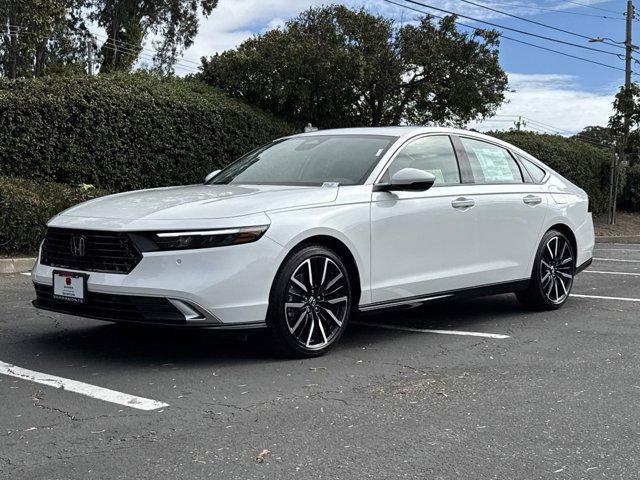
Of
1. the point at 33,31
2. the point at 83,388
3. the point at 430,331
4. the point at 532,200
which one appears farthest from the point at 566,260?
the point at 33,31

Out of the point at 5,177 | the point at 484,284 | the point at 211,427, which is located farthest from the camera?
the point at 5,177

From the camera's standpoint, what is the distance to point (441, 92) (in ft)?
75.2

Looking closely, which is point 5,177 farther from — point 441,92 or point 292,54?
point 441,92

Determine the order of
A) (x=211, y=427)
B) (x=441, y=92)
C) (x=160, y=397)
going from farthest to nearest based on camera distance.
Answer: (x=441, y=92)
(x=160, y=397)
(x=211, y=427)

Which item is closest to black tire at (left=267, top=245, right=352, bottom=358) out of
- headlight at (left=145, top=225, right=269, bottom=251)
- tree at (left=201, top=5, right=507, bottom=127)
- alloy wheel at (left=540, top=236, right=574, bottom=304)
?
headlight at (left=145, top=225, right=269, bottom=251)

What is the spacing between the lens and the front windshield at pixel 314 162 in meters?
5.55

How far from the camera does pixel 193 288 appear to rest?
4430 millimetres

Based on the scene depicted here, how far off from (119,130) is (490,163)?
902 centimetres

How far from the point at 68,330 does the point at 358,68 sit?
15896mm

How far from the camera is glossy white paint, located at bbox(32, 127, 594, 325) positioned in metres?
4.49

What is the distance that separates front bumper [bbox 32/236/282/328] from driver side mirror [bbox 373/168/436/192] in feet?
3.68

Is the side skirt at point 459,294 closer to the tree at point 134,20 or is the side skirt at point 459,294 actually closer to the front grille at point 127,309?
the front grille at point 127,309

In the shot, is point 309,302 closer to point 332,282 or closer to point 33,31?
point 332,282

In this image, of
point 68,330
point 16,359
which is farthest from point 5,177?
point 16,359
